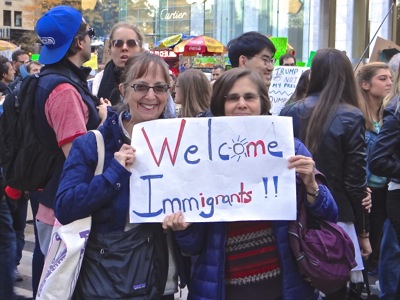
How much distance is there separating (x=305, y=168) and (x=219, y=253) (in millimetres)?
493

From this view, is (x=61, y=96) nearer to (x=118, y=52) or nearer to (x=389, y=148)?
(x=118, y=52)

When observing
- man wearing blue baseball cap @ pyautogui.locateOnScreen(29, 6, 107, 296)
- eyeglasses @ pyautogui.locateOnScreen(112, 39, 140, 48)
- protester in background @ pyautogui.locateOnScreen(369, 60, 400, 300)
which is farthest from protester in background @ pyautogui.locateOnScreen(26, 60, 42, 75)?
protester in background @ pyautogui.locateOnScreen(369, 60, 400, 300)

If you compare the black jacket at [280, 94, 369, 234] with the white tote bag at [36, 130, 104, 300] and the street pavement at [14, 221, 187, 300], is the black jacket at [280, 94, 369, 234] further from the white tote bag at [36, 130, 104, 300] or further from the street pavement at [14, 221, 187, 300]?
the street pavement at [14, 221, 187, 300]

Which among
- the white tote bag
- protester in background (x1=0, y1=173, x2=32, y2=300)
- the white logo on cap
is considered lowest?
protester in background (x1=0, y1=173, x2=32, y2=300)

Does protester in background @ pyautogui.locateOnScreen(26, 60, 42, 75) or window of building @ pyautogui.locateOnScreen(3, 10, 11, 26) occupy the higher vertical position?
window of building @ pyautogui.locateOnScreen(3, 10, 11, 26)

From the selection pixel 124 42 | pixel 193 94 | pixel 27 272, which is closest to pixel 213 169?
pixel 124 42

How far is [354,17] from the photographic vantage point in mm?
26594

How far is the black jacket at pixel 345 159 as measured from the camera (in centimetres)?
363

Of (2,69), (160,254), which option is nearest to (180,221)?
(160,254)

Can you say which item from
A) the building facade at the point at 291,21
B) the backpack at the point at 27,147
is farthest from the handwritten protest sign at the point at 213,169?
the building facade at the point at 291,21

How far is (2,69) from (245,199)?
511cm

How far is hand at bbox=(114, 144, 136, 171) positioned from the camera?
2.56 metres

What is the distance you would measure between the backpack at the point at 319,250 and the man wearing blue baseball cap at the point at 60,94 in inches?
53.1

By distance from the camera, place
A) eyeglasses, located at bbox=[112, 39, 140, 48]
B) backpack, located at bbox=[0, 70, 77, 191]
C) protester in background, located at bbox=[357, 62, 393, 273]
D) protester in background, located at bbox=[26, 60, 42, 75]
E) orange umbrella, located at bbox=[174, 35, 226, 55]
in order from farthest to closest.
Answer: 1. orange umbrella, located at bbox=[174, 35, 226, 55]
2. protester in background, located at bbox=[26, 60, 42, 75]
3. protester in background, located at bbox=[357, 62, 393, 273]
4. eyeglasses, located at bbox=[112, 39, 140, 48]
5. backpack, located at bbox=[0, 70, 77, 191]
